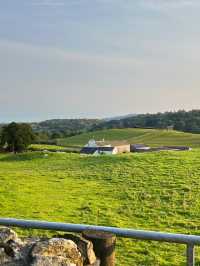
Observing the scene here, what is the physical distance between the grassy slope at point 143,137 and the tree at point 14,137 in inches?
1423

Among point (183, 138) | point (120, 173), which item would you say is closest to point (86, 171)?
point (120, 173)

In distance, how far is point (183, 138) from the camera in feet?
328

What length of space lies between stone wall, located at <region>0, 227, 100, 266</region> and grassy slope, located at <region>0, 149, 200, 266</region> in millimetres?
4531

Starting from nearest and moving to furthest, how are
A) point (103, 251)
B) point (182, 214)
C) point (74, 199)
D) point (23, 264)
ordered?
point (23, 264), point (103, 251), point (182, 214), point (74, 199)

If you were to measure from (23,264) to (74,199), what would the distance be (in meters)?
11.5

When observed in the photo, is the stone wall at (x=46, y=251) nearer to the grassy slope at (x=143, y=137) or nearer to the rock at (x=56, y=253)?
the rock at (x=56, y=253)

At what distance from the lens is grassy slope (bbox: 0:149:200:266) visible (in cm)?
928

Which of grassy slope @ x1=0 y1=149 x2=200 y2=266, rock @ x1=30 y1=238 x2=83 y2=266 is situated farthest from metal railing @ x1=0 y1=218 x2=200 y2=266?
grassy slope @ x1=0 y1=149 x2=200 y2=266

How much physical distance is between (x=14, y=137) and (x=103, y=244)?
5394 cm

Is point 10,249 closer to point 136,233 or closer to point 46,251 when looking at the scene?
point 46,251

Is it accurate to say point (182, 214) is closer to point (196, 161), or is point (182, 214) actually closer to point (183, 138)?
point (196, 161)

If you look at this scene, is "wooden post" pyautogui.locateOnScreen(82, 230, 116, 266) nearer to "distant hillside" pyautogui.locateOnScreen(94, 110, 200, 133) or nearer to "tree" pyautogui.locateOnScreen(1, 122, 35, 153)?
"tree" pyautogui.locateOnScreen(1, 122, 35, 153)

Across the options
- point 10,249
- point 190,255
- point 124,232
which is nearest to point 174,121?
point 190,255

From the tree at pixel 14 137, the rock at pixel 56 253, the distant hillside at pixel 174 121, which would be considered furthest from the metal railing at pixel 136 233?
the distant hillside at pixel 174 121
